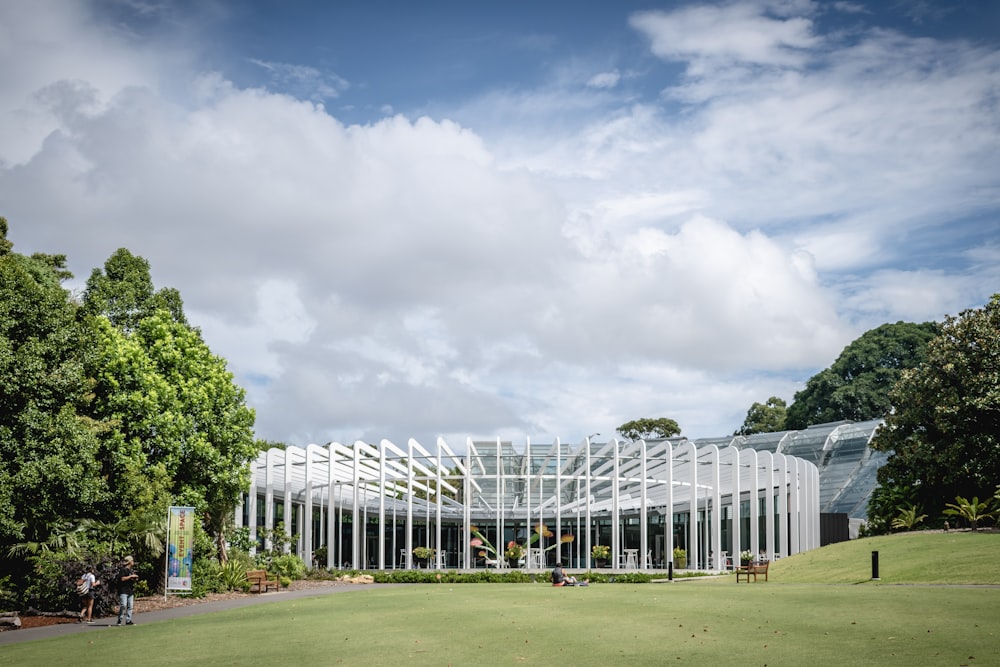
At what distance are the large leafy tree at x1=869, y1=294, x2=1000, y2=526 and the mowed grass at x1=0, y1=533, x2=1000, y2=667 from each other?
12105 millimetres

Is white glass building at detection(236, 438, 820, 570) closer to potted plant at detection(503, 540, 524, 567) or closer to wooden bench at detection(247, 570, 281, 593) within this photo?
potted plant at detection(503, 540, 524, 567)

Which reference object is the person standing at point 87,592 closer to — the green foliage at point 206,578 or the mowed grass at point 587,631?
the mowed grass at point 587,631

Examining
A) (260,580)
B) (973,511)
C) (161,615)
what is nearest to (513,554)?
(260,580)

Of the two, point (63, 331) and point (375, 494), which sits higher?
point (63, 331)

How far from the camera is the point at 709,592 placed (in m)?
24.3

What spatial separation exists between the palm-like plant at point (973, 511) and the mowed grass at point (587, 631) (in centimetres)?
927

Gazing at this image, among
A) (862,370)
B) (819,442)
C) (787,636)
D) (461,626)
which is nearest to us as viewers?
(787,636)

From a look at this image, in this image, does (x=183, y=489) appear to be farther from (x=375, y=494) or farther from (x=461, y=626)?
(x=375, y=494)

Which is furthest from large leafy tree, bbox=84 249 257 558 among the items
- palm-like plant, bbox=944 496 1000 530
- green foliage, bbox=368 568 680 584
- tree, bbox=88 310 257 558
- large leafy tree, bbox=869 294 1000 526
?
large leafy tree, bbox=869 294 1000 526

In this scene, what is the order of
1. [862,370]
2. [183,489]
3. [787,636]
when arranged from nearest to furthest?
1. [787,636]
2. [183,489]
3. [862,370]

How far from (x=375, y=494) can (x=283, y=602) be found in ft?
80.0

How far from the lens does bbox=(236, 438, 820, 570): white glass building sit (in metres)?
41.7

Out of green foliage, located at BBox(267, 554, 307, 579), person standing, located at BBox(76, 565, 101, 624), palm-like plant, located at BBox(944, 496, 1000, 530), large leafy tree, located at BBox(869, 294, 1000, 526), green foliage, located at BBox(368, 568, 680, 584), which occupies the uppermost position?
large leafy tree, located at BBox(869, 294, 1000, 526)

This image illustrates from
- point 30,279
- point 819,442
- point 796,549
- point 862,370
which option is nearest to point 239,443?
point 30,279
